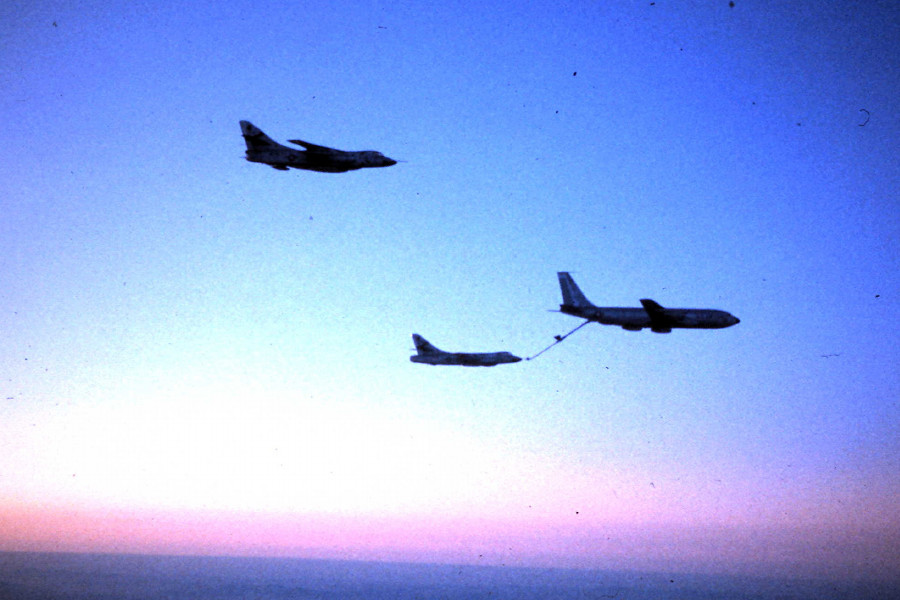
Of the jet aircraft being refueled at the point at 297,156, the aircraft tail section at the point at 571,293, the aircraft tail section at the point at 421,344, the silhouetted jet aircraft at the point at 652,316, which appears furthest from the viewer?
the aircraft tail section at the point at 421,344

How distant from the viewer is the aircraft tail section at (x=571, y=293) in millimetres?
96938

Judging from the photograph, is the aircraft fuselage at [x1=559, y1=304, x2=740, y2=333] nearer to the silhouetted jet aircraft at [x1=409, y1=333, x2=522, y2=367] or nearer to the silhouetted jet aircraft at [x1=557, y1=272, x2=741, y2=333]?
the silhouetted jet aircraft at [x1=557, y1=272, x2=741, y2=333]

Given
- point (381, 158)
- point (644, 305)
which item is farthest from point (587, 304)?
point (381, 158)

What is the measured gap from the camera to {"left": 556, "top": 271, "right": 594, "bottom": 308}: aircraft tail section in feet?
318

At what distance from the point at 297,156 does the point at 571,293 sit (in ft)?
139

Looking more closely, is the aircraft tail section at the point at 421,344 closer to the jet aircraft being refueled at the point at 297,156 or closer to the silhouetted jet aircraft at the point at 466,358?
the silhouetted jet aircraft at the point at 466,358

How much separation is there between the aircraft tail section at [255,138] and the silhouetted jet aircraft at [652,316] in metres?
45.0

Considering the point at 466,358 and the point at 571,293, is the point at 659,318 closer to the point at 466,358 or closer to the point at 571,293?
the point at 571,293

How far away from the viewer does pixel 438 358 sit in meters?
138

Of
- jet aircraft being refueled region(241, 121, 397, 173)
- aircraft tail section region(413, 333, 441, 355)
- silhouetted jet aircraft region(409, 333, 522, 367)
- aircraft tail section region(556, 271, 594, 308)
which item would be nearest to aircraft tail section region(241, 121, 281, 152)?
jet aircraft being refueled region(241, 121, 397, 173)

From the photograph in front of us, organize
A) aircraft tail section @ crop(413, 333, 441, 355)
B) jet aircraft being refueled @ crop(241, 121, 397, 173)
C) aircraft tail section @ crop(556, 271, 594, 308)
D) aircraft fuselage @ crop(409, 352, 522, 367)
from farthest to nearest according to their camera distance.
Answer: aircraft tail section @ crop(413, 333, 441, 355) → aircraft fuselage @ crop(409, 352, 522, 367) → aircraft tail section @ crop(556, 271, 594, 308) → jet aircraft being refueled @ crop(241, 121, 397, 173)

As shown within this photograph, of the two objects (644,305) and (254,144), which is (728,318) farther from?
(254,144)

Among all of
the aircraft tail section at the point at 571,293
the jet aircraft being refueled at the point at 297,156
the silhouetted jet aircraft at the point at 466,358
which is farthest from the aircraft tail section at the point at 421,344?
the jet aircraft being refueled at the point at 297,156

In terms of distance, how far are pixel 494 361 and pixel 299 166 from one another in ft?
210
